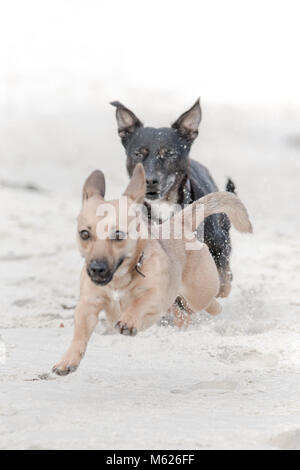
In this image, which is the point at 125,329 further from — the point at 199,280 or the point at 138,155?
the point at 138,155

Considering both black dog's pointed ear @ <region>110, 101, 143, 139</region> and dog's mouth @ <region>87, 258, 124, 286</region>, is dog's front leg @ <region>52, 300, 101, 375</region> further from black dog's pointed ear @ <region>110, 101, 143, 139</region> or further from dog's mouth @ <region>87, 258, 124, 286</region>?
black dog's pointed ear @ <region>110, 101, 143, 139</region>

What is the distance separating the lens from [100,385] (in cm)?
412

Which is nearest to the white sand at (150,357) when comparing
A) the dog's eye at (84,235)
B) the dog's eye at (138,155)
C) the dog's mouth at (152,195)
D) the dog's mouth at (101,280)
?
the dog's mouth at (101,280)

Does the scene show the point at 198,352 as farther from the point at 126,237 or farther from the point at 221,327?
the point at 126,237

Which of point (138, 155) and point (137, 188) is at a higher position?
point (138, 155)

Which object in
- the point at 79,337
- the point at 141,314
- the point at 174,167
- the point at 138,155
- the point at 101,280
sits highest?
the point at 138,155

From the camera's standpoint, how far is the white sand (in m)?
3.27

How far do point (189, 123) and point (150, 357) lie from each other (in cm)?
207

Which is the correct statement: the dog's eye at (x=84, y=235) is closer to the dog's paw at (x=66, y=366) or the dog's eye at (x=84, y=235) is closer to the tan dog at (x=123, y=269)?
the tan dog at (x=123, y=269)

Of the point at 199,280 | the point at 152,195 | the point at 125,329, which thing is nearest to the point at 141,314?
the point at 125,329

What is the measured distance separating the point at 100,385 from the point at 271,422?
1002mm

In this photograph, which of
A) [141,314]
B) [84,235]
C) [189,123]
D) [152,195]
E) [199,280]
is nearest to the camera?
[84,235]

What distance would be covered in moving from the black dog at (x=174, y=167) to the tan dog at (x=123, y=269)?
124cm

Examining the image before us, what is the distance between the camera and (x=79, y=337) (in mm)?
3945
